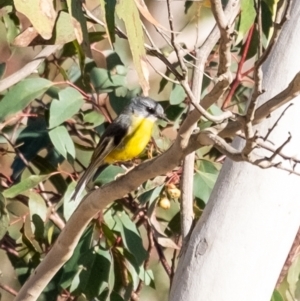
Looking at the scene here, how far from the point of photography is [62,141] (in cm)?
182

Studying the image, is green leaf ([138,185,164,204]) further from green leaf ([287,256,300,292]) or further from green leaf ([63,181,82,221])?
green leaf ([287,256,300,292])

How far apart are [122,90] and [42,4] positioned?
125 cm

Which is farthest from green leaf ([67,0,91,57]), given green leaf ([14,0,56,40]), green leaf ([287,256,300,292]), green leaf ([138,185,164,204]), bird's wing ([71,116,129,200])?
green leaf ([287,256,300,292])

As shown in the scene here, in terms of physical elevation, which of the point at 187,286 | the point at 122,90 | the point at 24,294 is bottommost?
the point at 24,294

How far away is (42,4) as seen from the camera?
76cm

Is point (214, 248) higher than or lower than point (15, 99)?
lower

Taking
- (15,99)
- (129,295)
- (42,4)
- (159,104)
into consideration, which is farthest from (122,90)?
(42,4)

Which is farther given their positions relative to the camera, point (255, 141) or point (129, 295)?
point (129, 295)

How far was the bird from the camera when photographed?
195 centimetres

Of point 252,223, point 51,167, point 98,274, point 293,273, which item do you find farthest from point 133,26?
point 51,167

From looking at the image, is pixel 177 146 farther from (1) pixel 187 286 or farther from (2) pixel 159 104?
(2) pixel 159 104

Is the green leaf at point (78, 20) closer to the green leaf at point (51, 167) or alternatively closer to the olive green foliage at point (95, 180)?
the olive green foliage at point (95, 180)

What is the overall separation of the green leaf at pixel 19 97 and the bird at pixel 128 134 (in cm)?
23

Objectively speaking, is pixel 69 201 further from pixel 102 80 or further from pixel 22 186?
pixel 102 80
